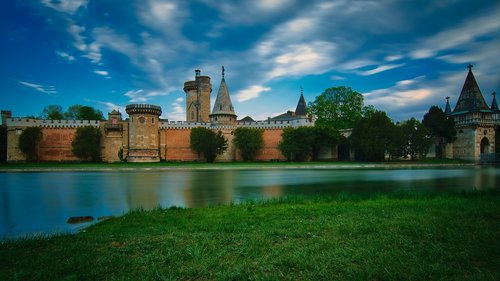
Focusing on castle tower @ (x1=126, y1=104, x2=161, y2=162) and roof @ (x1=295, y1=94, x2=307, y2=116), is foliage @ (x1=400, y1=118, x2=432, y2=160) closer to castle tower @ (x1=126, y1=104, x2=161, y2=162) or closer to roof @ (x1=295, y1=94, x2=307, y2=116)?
roof @ (x1=295, y1=94, x2=307, y2=116)

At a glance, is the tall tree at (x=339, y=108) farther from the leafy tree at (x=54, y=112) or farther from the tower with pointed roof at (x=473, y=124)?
the leafy tree at (x=54, y=112)

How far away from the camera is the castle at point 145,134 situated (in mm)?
42156

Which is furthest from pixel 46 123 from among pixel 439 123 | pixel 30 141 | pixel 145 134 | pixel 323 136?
pixel 439 123

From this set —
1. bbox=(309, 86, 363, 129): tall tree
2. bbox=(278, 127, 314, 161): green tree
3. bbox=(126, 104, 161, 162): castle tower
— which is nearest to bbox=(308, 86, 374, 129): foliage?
bbox=(309, 86, 363, 129): tall tree

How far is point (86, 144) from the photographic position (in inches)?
1607

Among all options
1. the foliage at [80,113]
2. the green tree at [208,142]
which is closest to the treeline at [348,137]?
the green tree at [208,142]

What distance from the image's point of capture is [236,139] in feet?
145

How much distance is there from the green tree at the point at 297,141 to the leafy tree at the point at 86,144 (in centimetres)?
2414

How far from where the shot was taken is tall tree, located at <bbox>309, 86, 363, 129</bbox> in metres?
47.5

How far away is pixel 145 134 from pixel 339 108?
28.0 metres

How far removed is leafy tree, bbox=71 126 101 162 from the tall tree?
102 ft

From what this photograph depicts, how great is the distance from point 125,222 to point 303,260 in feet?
15.1

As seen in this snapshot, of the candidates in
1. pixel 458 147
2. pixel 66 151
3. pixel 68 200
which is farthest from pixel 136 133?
pixel 458 147

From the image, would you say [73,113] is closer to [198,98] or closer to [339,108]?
[198,98]
